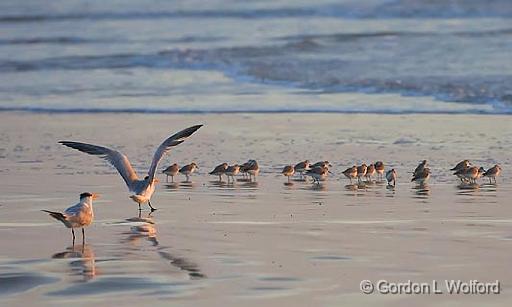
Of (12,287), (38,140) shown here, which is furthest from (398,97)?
(12,287)

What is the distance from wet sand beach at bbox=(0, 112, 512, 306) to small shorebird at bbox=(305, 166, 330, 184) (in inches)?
6.6

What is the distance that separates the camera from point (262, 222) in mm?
11500

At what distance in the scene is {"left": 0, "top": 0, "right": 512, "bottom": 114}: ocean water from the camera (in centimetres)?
2281

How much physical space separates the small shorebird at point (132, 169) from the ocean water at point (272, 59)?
341 inches

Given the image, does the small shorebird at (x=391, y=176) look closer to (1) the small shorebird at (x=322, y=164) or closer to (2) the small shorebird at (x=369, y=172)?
(2) the small shorebird at (x=369, y=172)

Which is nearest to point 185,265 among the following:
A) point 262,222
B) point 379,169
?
point 262,222

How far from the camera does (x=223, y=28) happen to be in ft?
145

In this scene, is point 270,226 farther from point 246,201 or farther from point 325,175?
point 325,175

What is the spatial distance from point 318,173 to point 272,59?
54.5 feet

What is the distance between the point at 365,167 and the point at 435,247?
15.0ft

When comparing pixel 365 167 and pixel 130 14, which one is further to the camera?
pixel 130 14

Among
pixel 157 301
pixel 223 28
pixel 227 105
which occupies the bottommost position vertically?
pixel 157 301

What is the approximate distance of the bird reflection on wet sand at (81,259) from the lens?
917cm

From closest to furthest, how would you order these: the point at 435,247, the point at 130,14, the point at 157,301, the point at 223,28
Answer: the point at 157,301 < the point at 435,247 < the point at 223,28 < the point at 130,14
